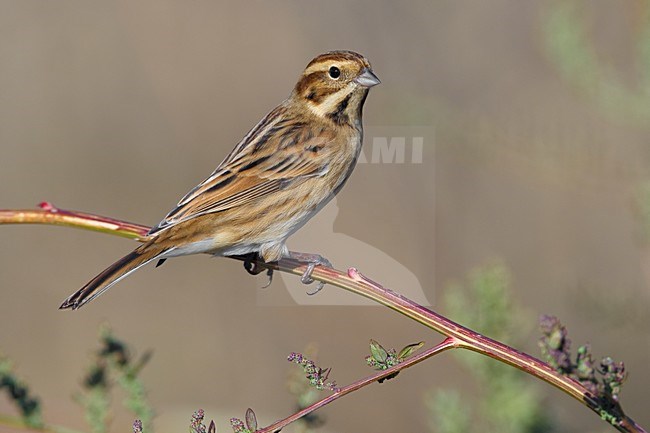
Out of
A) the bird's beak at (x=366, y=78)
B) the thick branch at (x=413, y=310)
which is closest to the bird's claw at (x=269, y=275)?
the bird's beak at (x=366, y=78)

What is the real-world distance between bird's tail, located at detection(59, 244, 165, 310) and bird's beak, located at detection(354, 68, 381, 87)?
3.64 feet

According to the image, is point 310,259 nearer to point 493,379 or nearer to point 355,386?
point 493,379

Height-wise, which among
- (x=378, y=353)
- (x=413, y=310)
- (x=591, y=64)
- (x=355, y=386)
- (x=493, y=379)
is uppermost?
(x=591, y=64)

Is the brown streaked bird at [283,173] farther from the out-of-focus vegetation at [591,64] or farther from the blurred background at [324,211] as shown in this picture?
the out-of-focus vegetation at [591,64]

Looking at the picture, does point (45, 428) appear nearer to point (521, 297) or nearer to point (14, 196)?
point (521, 297)

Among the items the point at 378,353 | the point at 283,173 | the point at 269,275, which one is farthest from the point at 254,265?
the point at 378,353

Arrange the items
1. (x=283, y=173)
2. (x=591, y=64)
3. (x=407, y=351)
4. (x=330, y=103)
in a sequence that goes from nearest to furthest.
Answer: (x=407, y=351), (x=591, y=64), (x=283, y=173), (x=330, y=103)

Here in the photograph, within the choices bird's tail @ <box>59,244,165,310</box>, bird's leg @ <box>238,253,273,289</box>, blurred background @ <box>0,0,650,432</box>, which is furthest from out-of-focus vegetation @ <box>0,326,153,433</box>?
blurred background @ <box>0,0,650,432</box>

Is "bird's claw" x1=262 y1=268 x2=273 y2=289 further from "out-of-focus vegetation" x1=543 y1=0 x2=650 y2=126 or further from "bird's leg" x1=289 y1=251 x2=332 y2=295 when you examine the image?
"out-of-focus vegetation" x1=543 y1=0 x2=650 y2=126

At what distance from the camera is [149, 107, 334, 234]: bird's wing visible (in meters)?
3.78

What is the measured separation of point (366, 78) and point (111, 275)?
4.66 ft

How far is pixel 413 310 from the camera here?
2049mm

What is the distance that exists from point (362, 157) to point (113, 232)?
7.09ft

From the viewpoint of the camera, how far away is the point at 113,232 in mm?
2379
